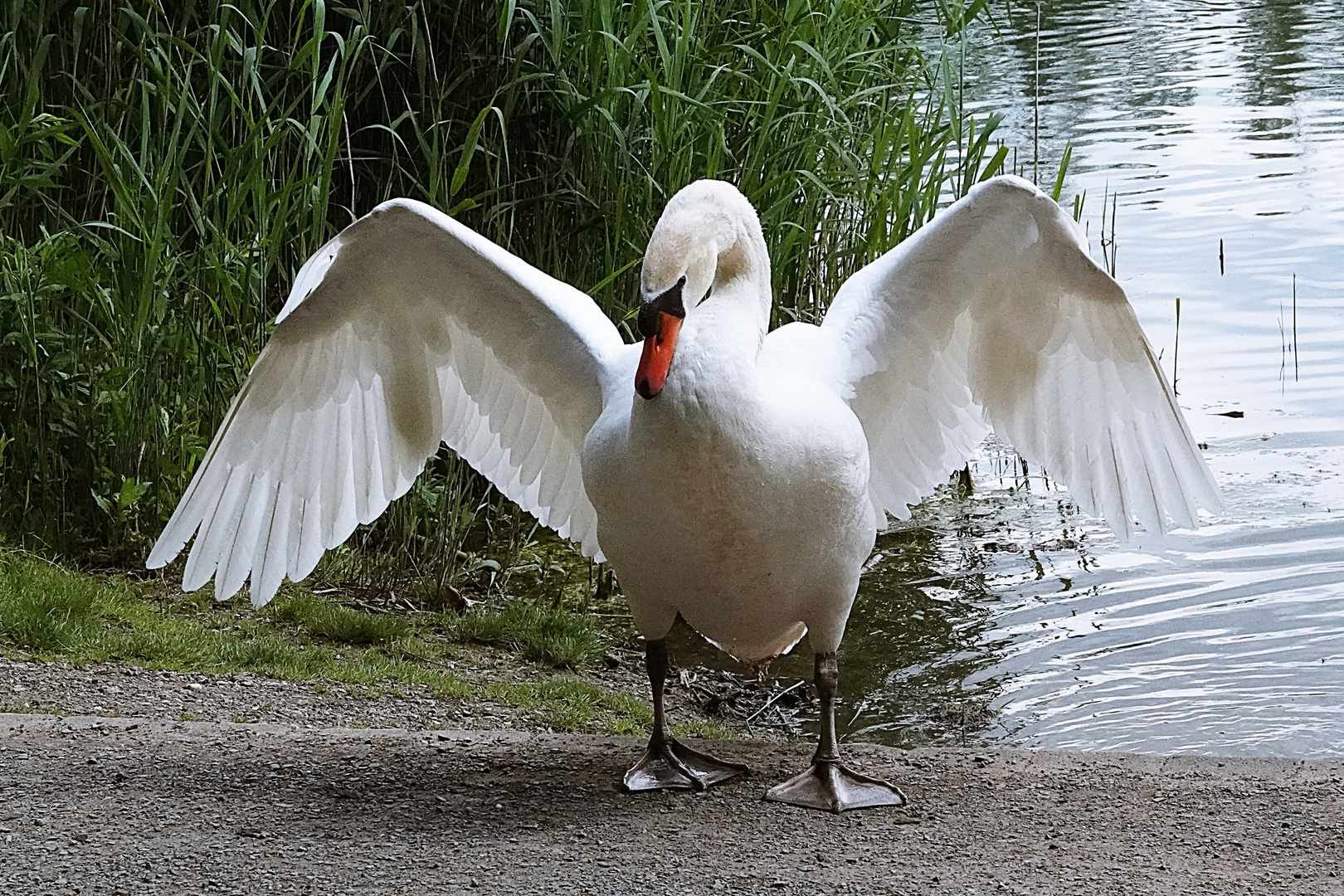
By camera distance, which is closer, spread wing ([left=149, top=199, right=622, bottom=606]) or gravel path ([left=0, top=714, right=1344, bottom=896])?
gravel path ([left=0, top=714, right=1344, bottom=896])

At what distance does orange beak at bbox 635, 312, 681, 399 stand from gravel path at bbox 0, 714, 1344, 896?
105cm

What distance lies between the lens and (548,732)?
4680 mm

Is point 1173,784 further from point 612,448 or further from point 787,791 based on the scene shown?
point 612,448

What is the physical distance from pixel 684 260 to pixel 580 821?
134 centimetres

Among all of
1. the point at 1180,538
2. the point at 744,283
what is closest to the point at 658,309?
the point at 744,283

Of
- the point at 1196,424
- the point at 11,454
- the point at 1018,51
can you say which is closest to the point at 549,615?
the point at 11,454

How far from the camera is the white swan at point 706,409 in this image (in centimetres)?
357

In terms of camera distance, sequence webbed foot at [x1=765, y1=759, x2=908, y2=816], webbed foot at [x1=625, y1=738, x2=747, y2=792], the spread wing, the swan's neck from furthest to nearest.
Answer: the spread wing < webbed foot at [x1=625, y1=738, x2=747, y2=792] < webbed foot at [x1=765, y1=759, x2=908, y2=816] < the swan's neck

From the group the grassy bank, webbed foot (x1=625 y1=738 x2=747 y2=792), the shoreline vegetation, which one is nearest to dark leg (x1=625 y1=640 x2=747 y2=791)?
→ webbed foot (x1=625 y1=738 x2=747 y2=792)

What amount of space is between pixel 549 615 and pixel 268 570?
1638 mm

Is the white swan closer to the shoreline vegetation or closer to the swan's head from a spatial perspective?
the swan's head

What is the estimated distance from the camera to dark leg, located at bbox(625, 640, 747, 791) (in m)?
3.99

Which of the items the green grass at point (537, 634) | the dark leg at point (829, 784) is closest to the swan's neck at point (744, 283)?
the dark leg at point (829, 784)

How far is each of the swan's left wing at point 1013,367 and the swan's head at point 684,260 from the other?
1.45ft
